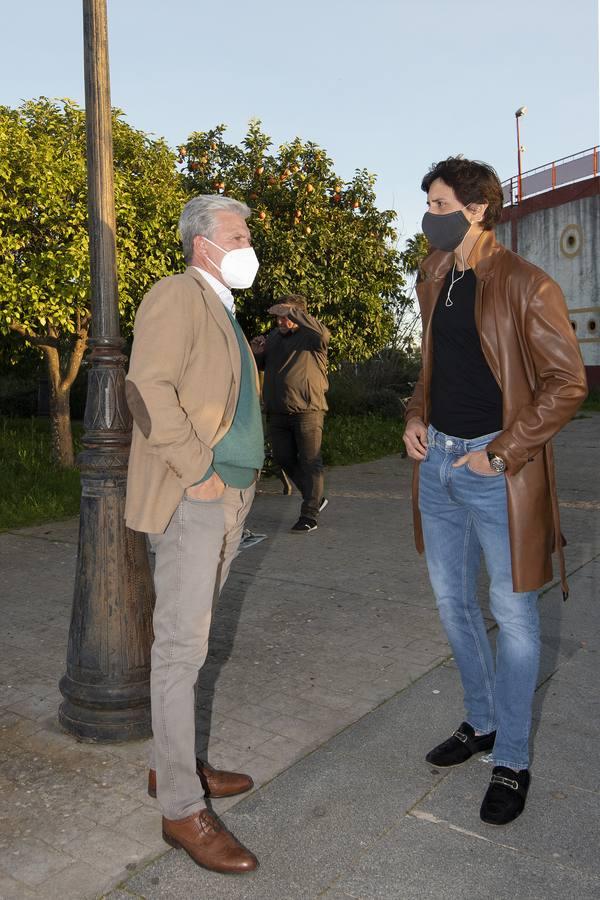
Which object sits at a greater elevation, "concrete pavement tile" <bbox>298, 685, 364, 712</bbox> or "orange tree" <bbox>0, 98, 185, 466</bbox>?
"orange tree" <bbox>0, 98, 185, 466</bbox>

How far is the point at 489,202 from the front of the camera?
9.62 feet

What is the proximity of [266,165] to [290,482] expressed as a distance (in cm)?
569

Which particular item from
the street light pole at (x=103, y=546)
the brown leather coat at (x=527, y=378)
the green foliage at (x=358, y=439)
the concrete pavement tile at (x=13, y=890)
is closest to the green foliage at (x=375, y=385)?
the green foliage at (x=358, y=439)

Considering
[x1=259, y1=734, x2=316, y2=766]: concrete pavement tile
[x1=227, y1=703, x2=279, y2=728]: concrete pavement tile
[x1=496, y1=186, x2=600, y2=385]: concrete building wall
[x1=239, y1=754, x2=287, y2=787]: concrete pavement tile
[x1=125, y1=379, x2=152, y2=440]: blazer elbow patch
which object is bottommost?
[x1=239, y1=754, x2=287, y2=787]: concrete pavement tile

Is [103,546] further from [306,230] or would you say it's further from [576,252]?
[576,252]

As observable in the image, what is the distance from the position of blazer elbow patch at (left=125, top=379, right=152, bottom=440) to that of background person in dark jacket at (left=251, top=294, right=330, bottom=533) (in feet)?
15.7

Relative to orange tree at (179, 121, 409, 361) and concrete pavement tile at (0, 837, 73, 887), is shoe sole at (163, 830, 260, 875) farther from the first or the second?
orange tree at (179, 121, 409, 361)

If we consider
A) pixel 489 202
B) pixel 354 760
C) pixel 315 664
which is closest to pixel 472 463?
pixel 489 202

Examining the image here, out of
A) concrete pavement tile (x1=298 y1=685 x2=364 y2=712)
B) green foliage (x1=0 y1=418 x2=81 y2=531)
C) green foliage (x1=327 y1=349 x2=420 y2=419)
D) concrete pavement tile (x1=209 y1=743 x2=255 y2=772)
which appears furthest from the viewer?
green foliage (x1=327 y1=349 x2=420 y2=419)

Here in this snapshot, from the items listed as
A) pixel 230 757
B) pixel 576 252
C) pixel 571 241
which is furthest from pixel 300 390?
pixel 571 241

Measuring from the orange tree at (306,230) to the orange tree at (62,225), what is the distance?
1288 mm

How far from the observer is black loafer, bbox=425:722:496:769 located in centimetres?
318

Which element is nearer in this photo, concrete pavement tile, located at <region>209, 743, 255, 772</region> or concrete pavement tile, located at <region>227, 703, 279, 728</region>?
concrete pavement tile, located at <region>209, 743, 255, 772</region>

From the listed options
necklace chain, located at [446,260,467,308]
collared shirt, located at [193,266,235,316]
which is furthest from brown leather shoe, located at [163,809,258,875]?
necklace chain, located at [446,260,467,308]
